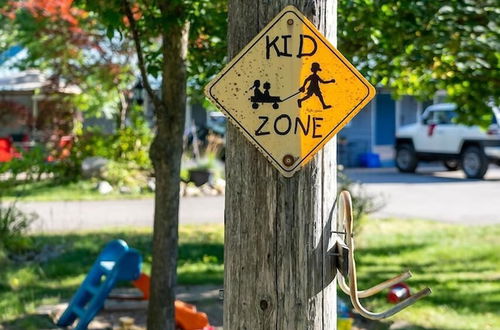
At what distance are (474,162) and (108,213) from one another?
36.0 ft

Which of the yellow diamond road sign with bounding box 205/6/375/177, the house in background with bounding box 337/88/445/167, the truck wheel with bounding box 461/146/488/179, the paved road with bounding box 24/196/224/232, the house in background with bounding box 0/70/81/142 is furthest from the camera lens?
the house in background with bounding box 337/88/445/167

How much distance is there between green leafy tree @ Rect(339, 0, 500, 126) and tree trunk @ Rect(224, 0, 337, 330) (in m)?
3.20

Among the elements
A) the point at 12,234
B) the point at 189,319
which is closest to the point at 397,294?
the point at 189,319

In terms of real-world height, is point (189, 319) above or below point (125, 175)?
below

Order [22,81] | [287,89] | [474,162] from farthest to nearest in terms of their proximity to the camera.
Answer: [22,81]
[474,162]
[287,89]

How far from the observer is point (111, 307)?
22.7 ft

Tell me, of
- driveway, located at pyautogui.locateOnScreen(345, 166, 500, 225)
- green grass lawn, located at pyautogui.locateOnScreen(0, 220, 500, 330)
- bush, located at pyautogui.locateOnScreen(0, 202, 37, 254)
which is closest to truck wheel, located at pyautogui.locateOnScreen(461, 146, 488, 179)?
driveway, located at pyautogui.locateOnScreen(345, 166, 500, 225)

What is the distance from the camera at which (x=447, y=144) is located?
21547 millimetres

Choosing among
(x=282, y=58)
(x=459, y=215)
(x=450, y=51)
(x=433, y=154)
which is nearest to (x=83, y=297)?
(x=450, y=51)

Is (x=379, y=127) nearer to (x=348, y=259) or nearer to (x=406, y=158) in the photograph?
(x=406, y=158)

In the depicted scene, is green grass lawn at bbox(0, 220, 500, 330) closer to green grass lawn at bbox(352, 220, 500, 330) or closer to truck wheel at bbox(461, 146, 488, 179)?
green grass lawn at bbox(352, 220, 500, 330)

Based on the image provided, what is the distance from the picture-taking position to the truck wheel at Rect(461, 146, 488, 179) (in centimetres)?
2031

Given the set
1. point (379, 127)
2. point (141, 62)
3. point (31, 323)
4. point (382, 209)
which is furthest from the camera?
point (379, 127)

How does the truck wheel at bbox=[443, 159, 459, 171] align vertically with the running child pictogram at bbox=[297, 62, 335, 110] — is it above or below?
below
